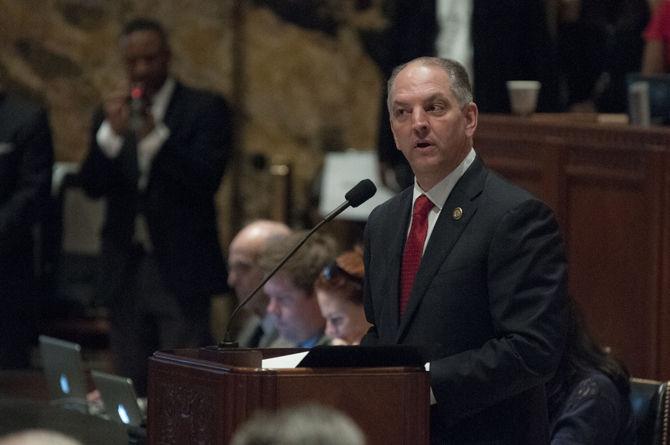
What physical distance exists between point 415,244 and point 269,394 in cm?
61

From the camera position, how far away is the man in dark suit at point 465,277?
3.42m

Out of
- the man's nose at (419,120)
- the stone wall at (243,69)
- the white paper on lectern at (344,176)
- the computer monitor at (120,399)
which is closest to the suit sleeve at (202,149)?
the white paper on lectern at (344,176)

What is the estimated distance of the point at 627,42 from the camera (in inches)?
287

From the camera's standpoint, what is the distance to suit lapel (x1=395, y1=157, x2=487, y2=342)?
354 cm

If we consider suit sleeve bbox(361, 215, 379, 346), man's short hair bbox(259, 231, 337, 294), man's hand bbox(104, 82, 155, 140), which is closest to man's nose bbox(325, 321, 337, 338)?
man's short hair bbox(259, 231, 337, 294)

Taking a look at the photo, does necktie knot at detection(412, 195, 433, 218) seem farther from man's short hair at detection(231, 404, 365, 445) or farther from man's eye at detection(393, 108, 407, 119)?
man's short hair at detection(231, 404, 365, 445)

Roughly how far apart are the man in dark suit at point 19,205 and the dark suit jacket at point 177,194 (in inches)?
19.5

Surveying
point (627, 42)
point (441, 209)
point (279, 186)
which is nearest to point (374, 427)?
point (441, 209)

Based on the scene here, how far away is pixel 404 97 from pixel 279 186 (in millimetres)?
5582

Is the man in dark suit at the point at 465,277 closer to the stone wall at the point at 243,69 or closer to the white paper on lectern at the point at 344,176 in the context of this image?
the white paper on lectern at the point at 344,176

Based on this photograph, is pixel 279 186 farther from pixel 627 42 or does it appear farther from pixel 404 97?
pixel 404 97

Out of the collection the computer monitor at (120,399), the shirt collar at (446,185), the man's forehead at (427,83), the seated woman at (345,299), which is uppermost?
the man's forehead at (427,83)

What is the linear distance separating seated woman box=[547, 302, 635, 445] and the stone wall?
4.95m

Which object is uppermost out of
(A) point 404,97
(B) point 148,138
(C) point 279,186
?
(A) point 404,97
